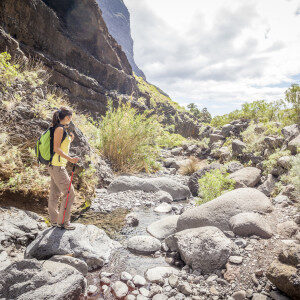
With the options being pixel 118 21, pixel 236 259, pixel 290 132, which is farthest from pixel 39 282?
pixel 118 21

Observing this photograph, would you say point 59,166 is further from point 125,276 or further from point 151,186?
point 151,186

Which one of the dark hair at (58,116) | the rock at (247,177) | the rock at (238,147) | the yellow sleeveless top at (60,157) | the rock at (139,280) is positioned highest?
the rock at (238,147)

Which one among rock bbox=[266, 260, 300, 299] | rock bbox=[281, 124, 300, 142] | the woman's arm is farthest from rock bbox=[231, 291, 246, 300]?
rock bbox=[281, 124, 300, 142]

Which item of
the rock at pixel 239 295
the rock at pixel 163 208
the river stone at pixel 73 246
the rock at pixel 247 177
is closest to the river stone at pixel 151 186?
the rock at pixel 163 208

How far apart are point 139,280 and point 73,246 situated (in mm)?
1073

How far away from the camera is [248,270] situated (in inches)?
92.8

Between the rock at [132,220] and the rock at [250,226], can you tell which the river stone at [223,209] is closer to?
the rock at [250,226]

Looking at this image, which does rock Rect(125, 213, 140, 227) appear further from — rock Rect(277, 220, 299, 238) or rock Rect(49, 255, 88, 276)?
rock Rect(277, 220, 299, 238)

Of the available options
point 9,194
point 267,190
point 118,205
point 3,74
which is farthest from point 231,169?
point 3,74

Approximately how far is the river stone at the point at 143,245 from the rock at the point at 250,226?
133 centimetres

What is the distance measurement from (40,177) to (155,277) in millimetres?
2758

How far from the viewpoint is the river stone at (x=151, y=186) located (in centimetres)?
605

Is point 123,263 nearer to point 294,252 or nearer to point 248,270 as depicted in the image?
point 248,270

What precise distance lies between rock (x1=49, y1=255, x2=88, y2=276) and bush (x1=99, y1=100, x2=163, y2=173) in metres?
4.71
